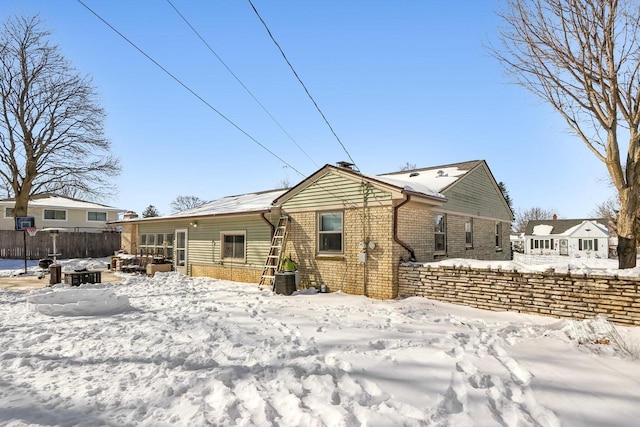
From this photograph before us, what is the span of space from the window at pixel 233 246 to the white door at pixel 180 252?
2806 mm

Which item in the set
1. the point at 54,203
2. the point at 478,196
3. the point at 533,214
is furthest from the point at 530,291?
the point at 533,214

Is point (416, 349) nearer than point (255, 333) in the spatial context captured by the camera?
Yes

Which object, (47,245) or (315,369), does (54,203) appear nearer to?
(47,245)

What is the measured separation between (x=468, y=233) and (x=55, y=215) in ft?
123

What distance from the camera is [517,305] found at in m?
7.41

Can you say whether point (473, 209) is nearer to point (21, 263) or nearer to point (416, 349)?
point (416, 349)

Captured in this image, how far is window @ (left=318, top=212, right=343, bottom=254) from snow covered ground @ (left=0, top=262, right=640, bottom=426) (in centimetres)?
343

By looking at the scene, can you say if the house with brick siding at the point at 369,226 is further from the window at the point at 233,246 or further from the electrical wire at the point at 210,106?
the window at the point at 233,246

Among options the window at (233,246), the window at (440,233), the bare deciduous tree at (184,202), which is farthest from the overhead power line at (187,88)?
the bare deciduous tree at (184,202)

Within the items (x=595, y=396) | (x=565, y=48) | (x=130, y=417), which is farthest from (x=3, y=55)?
(x=595, y=396)

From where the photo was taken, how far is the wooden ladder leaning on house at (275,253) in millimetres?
11711

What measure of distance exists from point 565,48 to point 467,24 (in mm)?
2705

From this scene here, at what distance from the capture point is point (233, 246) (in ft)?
46.3

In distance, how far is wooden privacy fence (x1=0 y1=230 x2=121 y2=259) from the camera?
2430 centimetres
